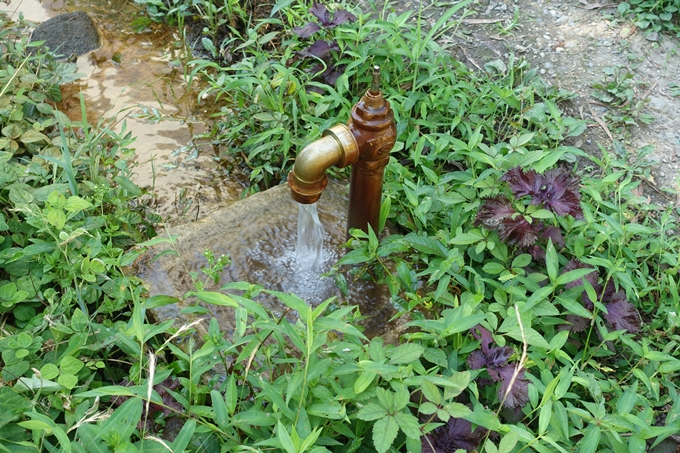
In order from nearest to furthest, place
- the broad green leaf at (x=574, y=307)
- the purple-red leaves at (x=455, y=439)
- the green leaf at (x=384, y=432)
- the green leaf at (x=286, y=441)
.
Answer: the green leaf at (x=286, y=441), the green leaf at (x=384, y=432), the purple-red leaves at (x=455, y=439), the broad green leaf at (x=574, y=307)

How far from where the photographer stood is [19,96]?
9.08 feet

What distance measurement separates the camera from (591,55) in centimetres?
318

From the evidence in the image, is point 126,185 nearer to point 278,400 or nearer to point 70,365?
point 70,365

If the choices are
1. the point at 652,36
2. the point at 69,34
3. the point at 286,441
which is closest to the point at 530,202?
the point at 286,441

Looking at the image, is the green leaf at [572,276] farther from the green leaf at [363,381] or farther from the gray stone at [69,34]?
the gray stone at [69,34]

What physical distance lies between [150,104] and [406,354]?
240 cm

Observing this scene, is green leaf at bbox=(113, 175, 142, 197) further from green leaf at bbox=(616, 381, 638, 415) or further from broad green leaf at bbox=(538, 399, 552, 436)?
green leaf at bbox=(616, 381, 638, 415)

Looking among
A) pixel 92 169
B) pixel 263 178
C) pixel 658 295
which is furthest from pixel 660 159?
pixel 92 169

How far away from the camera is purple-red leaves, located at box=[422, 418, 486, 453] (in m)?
1.65

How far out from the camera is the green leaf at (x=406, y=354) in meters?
1.59

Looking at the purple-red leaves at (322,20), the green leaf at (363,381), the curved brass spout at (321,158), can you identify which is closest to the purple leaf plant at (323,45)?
the purple-red leaves at (322,20)

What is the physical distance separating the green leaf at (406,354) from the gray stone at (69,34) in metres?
3.00

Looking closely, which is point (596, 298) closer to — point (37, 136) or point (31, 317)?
point (31, 317)

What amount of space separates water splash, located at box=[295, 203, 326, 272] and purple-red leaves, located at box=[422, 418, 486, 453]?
2.92 ft
